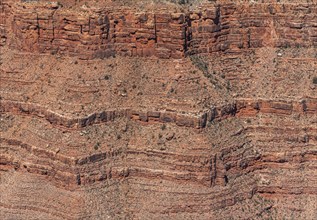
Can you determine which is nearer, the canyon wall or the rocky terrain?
the rocky terrain

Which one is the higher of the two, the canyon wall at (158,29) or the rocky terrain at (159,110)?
the canyon wall at (158,29)

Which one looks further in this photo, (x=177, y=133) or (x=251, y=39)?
(x=251, y=39)

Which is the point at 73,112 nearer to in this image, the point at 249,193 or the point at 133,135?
the point at 133,135

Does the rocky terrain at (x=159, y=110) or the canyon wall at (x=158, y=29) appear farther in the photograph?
the canyon wall at (x=158, y=29)

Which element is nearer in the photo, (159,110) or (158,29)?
(159,110)

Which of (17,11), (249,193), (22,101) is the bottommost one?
(249,193)

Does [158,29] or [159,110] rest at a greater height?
[158,29]

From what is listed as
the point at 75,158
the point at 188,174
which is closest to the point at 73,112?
the point at 75,158

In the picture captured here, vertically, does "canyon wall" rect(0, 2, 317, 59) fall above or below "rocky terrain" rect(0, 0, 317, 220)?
above
